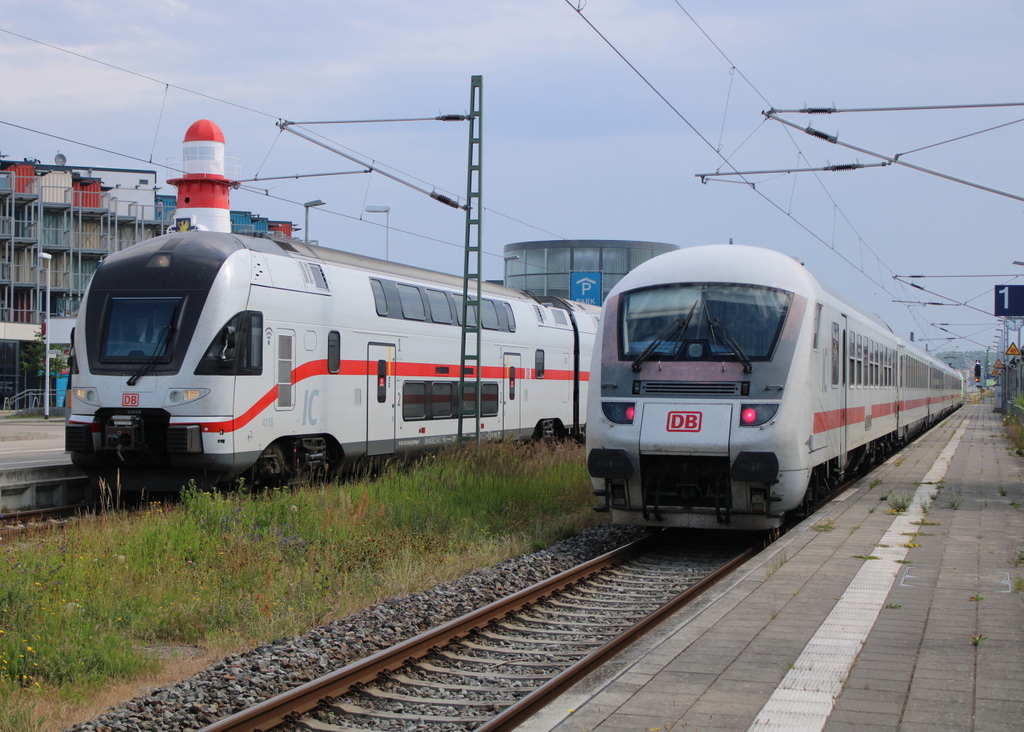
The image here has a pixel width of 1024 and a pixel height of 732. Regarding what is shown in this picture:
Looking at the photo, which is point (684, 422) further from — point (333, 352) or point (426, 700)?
point (333, 352)

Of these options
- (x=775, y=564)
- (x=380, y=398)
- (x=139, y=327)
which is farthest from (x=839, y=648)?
(x=380, y=398)

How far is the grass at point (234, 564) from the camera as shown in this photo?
6.51 meters

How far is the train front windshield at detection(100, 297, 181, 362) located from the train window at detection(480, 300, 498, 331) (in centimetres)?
779

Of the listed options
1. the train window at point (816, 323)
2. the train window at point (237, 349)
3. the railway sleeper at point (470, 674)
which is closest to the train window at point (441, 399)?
the train window at point (237, 349)

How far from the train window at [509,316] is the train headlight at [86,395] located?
9.58 meters

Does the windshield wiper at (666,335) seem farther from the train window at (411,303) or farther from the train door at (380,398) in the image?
the train window at (411,303)

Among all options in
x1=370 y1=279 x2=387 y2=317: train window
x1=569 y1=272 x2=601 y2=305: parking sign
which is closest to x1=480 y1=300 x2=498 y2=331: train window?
x1=370 y1=279 x2=387 y2=317: train window

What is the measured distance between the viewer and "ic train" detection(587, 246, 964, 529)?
10.3 metres

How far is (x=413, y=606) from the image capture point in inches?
319

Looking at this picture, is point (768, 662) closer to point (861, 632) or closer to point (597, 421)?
point (861, 632)

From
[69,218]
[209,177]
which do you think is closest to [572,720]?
[209,177]

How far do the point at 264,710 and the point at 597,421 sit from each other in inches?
237

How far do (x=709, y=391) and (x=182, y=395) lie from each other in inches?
264

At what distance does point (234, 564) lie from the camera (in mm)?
9023
